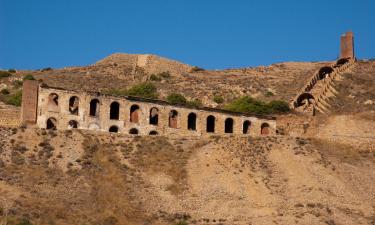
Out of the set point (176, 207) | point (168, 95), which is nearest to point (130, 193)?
point (176, 207)

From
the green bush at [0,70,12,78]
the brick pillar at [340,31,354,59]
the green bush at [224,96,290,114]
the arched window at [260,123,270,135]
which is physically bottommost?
the arched window at [260,123,270,135]

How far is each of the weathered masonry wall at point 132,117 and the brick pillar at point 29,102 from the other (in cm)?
42

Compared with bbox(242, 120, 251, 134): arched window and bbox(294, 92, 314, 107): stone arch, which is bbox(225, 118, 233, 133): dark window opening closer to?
bbox(242, 120, 251, 134): arched window

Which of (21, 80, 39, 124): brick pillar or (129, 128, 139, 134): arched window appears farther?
(129, 128, 139, 134): arched window

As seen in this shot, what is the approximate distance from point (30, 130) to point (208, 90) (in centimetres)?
4344

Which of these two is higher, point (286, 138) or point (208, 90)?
point (208, 90)

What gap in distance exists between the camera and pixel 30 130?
67062 millimetres

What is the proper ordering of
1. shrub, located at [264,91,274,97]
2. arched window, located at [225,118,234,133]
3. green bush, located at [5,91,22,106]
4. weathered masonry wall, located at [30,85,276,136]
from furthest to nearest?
shrub, located at [264,91,274,97], green bush, located at [5,91,22,106], arched window, located at [225,118,234,133], weathered masonry wall, located at [30,85,276,136]

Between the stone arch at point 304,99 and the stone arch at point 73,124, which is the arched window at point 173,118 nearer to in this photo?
the stone arch at point 73,124

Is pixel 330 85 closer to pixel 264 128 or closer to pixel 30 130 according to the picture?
pixel 264 128

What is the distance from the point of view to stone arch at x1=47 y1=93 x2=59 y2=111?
72.5m

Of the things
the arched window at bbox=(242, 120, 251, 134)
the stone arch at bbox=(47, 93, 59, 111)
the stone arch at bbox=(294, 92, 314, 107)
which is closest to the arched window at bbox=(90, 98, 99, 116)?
the stone arch at bbox=(47, 93, 59, 111)

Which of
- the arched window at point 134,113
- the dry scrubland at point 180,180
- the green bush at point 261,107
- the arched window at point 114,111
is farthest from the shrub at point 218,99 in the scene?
the dry scrubland at point 180,180

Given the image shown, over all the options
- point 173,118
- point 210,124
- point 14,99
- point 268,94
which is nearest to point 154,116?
point 173,118
